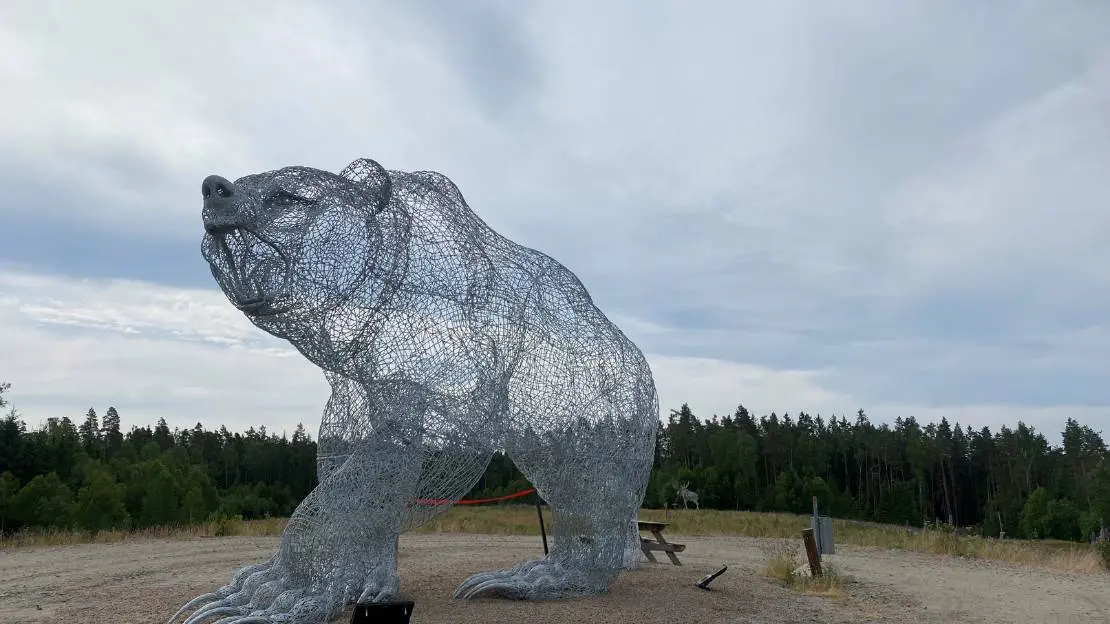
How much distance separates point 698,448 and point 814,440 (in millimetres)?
7200

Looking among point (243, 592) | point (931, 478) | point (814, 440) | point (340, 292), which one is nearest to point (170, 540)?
point (243, 592)

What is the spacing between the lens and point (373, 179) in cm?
691

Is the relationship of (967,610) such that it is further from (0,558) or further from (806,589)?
(0,558)

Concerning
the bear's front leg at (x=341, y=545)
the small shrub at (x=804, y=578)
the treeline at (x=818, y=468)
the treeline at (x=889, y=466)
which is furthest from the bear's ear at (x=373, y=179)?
the treeline at (x=889, y=466)

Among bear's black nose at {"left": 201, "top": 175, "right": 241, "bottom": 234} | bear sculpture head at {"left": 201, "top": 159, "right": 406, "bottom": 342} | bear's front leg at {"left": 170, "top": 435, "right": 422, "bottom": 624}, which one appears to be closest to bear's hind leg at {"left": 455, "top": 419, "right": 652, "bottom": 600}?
bear's front leg at {"left": 170, "top": 435, "right": 422, "bottom": 624}

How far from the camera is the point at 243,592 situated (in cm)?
635

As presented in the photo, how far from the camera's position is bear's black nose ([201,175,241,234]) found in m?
6.13

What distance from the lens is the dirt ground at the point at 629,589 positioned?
7297 millimetres

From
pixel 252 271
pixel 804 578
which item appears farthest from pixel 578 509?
pixel 804 578

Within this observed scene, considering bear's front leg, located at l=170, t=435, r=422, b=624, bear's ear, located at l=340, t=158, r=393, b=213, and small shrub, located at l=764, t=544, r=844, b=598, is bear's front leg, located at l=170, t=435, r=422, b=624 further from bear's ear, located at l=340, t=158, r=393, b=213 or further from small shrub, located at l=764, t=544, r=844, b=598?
small shrub, located at l=764, t=544, r=844, b=598

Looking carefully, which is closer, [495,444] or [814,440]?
[495,444]

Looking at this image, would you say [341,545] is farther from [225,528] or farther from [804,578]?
[225,528]

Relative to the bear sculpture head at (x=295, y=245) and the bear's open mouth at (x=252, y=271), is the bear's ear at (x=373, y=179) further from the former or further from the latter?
the bear's open mouth at (x=252, y=271)

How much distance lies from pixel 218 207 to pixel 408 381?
1971mm
